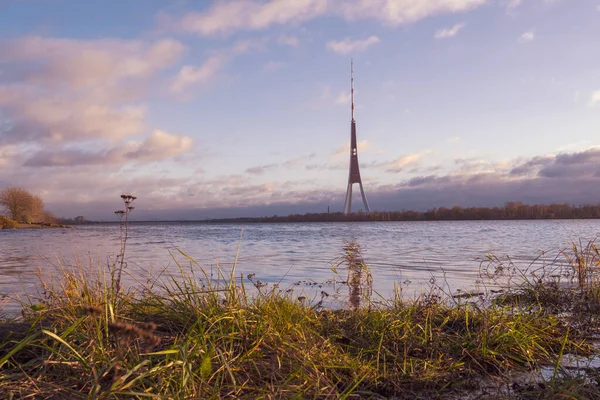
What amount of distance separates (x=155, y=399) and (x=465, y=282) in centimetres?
673

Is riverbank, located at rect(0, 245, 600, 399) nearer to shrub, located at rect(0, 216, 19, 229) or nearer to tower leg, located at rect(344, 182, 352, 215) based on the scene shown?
shrub, located at rect(0, 216, 19, 229)

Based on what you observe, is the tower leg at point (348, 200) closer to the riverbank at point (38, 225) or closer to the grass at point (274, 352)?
the riverbank at point (38, 225)

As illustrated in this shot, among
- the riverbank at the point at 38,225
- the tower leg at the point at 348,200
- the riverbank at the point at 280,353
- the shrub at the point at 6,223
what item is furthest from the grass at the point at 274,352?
the tower leg at the point at 348,200

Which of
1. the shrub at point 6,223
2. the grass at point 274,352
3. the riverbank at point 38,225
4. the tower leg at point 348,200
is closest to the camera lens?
the grass at point 274,352

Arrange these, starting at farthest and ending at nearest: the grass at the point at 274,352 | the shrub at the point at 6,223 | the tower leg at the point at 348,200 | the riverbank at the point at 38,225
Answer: the tower leg at the point at 348,200 < the riverbank at the point at 38,225 < the shrub at the point at 6,223 < the grass at the point at 274,352

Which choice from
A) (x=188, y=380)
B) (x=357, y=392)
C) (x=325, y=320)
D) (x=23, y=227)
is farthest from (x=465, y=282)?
(x=23, y=227)

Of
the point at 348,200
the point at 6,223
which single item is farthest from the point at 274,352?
the point at 348,200

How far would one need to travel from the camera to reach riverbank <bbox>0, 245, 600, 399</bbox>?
7.16ft

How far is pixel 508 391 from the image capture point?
265 centimetres

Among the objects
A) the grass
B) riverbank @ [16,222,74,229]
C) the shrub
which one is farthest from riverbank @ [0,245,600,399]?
riverbank @ [16,222,74,229]

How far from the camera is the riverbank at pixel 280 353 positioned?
2184mm

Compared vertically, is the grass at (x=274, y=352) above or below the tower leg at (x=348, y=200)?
below

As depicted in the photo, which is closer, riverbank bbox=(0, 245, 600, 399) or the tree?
riverbank bbox=(0, 245, 600, 399)

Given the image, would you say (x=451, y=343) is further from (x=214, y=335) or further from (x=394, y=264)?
(x=394, y=264)
